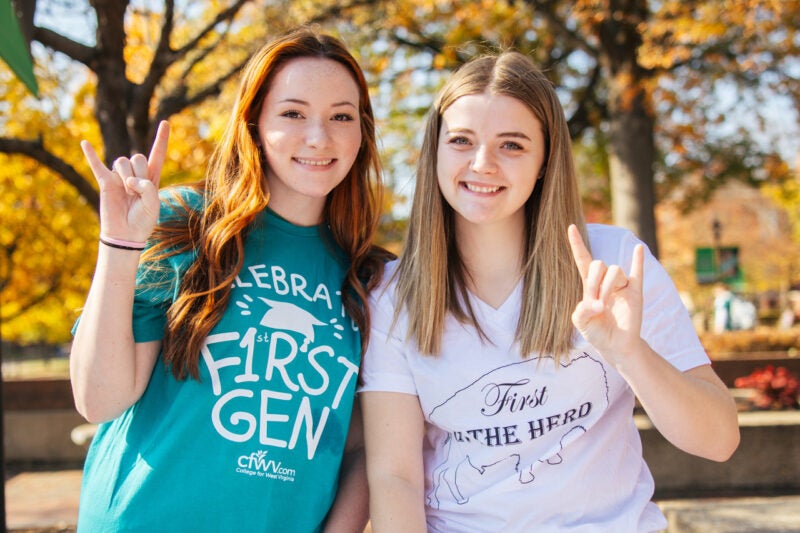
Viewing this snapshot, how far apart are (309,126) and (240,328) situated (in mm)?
676

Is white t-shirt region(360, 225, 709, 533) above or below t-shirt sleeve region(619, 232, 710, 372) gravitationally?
below

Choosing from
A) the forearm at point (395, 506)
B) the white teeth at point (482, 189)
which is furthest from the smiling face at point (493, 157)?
the forearm at point (395, 506)

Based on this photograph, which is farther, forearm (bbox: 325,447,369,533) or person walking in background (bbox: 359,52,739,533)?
forearm (bbox: 325,447,369,533)

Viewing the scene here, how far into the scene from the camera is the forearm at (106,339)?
1987 mm

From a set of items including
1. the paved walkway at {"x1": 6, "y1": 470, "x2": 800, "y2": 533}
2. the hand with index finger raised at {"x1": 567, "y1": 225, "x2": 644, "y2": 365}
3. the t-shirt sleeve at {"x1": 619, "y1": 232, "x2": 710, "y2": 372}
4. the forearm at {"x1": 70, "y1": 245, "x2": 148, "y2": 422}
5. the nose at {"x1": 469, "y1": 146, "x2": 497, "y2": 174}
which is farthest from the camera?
the paved walkway at {"x1": 6, "y1": 470, "x2": 800, "y2": 533}

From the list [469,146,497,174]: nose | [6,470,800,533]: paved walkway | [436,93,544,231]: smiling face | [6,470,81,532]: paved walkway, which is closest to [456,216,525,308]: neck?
[436,93,544,231]: smiling face

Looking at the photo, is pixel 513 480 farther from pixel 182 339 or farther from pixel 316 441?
pixel 182 339

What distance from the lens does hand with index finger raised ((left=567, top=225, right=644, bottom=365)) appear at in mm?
1870

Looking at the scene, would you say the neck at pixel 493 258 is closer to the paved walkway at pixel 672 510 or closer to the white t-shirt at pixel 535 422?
the white t-shirt at pixel 535 422

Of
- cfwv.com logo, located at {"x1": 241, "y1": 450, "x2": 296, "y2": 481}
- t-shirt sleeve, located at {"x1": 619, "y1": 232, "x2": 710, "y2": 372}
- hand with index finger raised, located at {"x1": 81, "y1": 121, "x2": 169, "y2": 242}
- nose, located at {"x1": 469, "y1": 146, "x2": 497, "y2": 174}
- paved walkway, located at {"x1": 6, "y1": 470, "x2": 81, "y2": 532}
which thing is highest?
nose, located at {"x1": 469, "y1": 146, "x2": 497, "y2": 174}

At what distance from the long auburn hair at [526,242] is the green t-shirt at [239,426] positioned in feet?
0.93

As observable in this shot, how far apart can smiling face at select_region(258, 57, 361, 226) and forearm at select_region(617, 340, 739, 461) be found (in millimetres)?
1113

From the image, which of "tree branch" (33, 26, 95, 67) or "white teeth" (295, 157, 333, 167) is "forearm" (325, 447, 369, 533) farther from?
"tree branch" (33, 26, 95, 67)

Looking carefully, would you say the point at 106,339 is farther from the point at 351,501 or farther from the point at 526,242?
the point at 526,242
